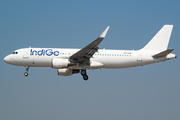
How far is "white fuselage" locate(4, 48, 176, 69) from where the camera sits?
40.3 m

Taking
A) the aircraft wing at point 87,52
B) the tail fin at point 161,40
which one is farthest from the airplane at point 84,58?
the tail fin at point 161,40

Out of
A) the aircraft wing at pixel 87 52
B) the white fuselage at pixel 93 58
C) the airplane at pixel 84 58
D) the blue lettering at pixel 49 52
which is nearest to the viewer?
the aircraft wing at pixel 87 52

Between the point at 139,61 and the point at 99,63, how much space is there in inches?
210

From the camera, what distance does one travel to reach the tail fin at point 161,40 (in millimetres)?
43406

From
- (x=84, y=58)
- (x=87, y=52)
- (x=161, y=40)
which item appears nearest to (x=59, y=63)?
(x=84, y=58)

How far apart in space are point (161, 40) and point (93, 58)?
33.9 feet

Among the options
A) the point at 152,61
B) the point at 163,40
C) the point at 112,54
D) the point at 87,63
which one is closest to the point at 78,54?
the point at 87,63

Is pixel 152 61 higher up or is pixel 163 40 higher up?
pixel 163 40

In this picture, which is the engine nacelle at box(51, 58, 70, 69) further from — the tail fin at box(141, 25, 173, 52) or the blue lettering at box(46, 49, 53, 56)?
the tail fin at box(141, 25, 173, 52)

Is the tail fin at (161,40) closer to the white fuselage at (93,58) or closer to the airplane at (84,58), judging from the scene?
the airplane at (84,58)

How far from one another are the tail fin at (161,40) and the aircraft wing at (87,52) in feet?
28.2

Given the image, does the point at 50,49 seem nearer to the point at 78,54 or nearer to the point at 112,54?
the point at 78,54

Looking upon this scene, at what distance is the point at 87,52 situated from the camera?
39188 millimetres

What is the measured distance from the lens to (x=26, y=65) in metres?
41.0
